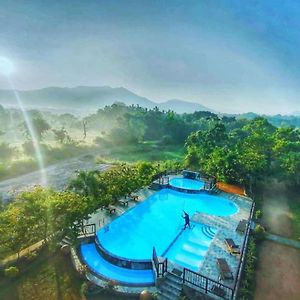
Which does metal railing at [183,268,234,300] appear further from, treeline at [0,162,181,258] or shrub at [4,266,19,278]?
shrub at [4,266,19,278]

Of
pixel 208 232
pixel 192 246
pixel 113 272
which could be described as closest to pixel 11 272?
pixel 113 272

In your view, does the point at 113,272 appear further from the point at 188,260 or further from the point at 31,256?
the point at 31,256

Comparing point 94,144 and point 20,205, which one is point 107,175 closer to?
point 20,205

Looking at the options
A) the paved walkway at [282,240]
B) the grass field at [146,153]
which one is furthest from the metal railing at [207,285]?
the grass field at [146,153]

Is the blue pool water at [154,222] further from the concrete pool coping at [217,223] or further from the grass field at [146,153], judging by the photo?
the grass field at [146,153]

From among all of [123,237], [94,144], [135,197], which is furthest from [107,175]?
[94,144]

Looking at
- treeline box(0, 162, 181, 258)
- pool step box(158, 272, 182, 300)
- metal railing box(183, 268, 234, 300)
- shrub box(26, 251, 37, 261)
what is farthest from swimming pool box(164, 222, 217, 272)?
shrub box(26, 251, 37, 261)

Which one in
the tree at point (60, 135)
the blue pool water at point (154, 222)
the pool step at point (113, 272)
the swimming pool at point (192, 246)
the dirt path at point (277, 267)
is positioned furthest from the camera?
the tree at point (60, 135)
